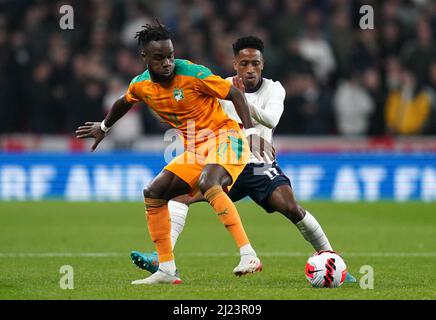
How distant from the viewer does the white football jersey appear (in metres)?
8.26

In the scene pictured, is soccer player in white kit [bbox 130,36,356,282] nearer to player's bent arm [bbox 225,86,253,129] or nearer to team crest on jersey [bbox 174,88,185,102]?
player's bent arm [bbox 225,86,253,129]

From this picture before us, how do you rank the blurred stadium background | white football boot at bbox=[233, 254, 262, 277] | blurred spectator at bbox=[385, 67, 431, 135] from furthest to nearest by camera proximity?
blurred spectator at bbox=[385, 67, 431, 135] → the blurred stadium background → white football boot at bbox=[233, 254, 262, 277]

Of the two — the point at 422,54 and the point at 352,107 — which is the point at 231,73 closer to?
the point at 352,107

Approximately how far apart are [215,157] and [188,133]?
38 centimetres

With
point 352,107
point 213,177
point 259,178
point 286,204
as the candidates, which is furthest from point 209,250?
point 352,107

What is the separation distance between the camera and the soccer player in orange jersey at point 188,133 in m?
7.57

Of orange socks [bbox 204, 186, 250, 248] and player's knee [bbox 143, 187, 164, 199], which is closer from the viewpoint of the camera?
orange socks [bbox 204, 186, 250, 248]

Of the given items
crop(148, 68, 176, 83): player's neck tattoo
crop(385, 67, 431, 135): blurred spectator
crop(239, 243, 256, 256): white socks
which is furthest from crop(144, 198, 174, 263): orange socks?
crop(385, 67, 431, 135): blurred spectator

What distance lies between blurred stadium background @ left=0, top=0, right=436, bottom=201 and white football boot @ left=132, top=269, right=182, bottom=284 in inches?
343

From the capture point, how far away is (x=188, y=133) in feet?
26.2

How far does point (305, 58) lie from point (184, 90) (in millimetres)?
10223

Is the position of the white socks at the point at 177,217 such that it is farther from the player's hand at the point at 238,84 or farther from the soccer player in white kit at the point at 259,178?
the player's hand at the point at 238,84
